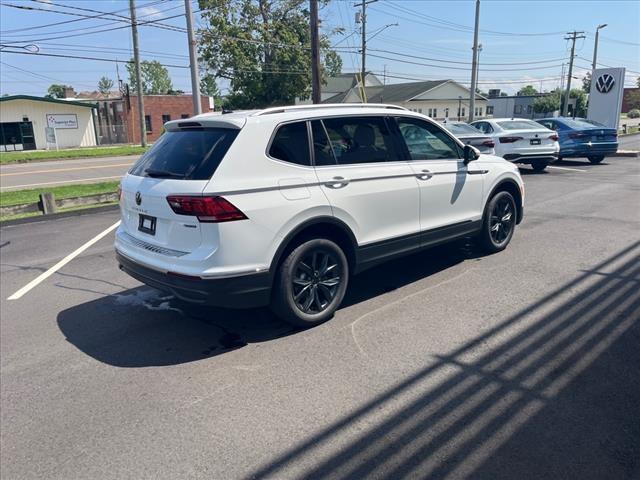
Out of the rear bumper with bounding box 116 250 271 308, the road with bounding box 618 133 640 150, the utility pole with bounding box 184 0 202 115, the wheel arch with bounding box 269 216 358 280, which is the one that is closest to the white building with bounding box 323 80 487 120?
the road with bounding box 618 133 640 150

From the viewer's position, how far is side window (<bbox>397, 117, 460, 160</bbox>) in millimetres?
5480

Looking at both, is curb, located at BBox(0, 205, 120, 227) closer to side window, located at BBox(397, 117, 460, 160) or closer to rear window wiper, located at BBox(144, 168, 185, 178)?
rear window wiper, located at BBox(144, 168, 185, 178)

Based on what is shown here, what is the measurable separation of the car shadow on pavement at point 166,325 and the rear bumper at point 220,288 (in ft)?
1.55

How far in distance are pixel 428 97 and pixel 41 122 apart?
4794 centimetres

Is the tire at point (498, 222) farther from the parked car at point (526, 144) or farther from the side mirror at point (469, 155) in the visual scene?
the parked car at point (526, 144)

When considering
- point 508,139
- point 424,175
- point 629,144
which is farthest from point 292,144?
point 629,144

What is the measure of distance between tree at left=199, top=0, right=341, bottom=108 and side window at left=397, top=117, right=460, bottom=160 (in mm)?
38502

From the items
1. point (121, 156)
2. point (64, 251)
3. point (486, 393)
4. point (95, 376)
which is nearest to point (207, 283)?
point (95, 376)

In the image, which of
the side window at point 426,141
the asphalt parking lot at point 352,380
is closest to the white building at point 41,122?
the asphalt parking lot at point 352,380

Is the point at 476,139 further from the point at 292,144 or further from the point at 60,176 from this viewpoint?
the point at 60,176

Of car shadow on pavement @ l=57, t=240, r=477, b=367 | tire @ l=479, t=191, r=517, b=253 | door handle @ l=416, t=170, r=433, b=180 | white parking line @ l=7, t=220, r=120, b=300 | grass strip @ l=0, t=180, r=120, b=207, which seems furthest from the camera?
grass strip @ l=0, t=180, r=120, b=207

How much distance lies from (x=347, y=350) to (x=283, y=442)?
1254mm

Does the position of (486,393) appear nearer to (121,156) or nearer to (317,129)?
(317,129)

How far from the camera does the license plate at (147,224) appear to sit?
4.39m
